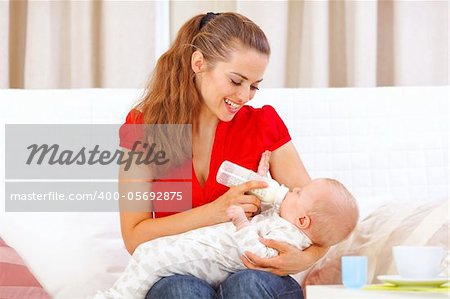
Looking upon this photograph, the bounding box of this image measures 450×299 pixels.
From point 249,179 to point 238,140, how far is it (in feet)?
0.53

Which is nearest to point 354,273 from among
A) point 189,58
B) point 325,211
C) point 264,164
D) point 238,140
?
point 325,211

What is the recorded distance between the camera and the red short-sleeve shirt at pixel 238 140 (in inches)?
71.5

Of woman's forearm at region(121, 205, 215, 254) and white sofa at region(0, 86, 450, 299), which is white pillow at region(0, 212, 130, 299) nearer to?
white sofa at region(0, 86, 450, 299)

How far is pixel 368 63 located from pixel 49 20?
108 cm

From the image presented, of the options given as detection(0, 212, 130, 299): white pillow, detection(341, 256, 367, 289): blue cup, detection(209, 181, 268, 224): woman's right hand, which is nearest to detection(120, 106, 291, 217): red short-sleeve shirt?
detection(209, 181, 268, 224): woman's right hand

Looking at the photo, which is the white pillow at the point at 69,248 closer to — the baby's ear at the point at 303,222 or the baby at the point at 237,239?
the baby at the point at 237,239

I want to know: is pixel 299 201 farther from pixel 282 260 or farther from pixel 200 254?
pixel 200 254

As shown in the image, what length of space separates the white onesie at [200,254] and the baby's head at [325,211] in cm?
3

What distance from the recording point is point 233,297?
1.48 meters

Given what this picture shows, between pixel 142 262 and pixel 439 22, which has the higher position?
pixel 439 22

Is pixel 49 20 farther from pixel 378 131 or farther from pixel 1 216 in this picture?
pixel 378 131

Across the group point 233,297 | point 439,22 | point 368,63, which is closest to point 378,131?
point 368,63

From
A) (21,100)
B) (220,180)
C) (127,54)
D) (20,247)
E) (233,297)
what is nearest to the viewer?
(233,297)

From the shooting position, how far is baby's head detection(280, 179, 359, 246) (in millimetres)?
1560
